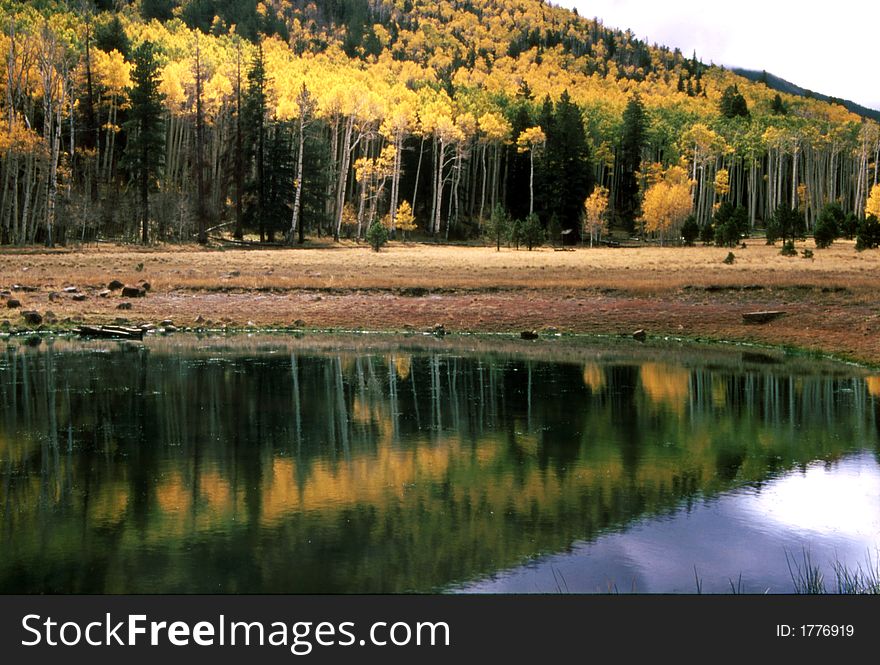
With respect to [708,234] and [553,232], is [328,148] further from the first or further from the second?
[708,234]

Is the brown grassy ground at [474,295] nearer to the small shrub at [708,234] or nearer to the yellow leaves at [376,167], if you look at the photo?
the small shrub at [708,234]

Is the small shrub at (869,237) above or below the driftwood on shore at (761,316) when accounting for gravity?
above

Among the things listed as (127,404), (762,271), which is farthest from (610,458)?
(762,271)

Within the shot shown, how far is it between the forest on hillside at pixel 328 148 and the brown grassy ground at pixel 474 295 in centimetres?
1539

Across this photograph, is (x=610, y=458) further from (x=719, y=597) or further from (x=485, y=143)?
(x=485, y=143)

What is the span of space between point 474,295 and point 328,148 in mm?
51498

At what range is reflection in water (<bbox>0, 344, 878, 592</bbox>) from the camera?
28.9 ft

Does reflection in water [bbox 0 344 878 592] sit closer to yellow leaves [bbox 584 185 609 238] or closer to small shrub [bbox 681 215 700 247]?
small shrub [bbox 681 215 700 247]

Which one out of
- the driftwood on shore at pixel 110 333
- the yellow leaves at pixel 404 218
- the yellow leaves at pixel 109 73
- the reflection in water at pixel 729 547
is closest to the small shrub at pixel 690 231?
the yellow leaves at pixel 404 218

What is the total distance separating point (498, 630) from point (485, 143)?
9023 centimetres

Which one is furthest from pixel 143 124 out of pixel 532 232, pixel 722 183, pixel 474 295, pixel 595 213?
pixel 722 183

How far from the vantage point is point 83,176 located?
65750mm

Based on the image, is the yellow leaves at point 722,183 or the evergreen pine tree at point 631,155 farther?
the evergreen pine tree at point 631,155

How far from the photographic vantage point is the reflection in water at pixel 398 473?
8.80 meters
